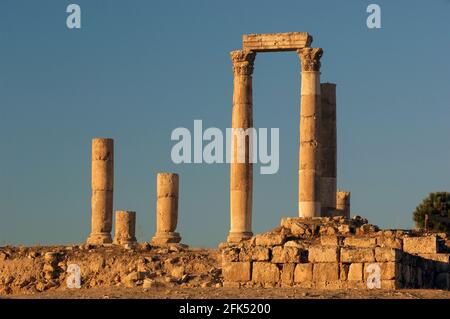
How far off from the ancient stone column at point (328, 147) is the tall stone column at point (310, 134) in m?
1.05

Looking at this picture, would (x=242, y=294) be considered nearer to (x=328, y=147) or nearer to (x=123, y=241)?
(x=328, y=147)

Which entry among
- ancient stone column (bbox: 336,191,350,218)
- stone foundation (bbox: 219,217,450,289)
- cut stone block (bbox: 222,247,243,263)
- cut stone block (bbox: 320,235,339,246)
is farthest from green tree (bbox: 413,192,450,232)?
cut stone block (bbox: 222,247,243,263)

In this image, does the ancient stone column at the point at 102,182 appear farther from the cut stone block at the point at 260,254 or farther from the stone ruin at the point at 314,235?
the cut stone block at the point at 260,254

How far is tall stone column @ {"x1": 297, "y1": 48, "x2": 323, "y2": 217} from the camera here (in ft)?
177

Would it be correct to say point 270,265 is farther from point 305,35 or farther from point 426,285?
point 305,35

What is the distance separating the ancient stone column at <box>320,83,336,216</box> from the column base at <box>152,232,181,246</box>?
597cm

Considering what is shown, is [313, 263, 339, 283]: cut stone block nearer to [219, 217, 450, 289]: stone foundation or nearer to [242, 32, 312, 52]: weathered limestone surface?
[219, 217, 450, 289]: stone foundation

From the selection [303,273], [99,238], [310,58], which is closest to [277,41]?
[310,58]

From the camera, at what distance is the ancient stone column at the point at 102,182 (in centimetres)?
5781

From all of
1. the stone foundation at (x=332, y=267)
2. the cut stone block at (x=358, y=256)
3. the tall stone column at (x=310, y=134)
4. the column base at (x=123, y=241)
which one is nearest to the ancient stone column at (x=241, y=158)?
the tall stone column at (x=310, y=134)

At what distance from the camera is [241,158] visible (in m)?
55.7
